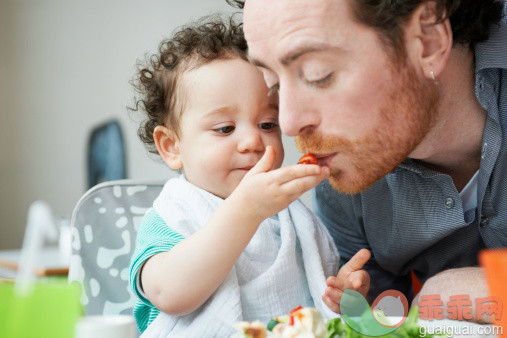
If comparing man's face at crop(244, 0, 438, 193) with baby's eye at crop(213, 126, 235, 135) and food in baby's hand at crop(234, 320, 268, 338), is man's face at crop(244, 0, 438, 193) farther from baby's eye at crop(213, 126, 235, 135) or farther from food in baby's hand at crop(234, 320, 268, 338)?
food in baby's hand at crop(234, 320, 268, 338)

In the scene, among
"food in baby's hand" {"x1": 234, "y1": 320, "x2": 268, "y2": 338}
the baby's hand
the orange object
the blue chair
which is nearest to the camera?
the orange object

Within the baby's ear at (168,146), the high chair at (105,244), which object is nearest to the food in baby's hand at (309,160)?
the baby's ear at (168,146)

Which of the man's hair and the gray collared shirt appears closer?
the man's hair

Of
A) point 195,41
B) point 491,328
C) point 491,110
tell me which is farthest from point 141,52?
point 491,328

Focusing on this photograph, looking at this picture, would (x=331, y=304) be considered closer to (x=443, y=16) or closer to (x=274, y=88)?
(x=274, y=88)

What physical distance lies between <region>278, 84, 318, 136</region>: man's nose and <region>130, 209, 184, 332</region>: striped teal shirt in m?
0.33

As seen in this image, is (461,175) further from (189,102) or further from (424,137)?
(189,102)

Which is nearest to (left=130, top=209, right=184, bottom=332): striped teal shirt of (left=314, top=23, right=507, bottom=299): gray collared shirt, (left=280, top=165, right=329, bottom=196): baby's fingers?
(left=280, top=165, right=329, bottom=196): baby's fingers

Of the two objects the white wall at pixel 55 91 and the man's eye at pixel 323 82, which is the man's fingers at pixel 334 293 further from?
the white wall at pixel 55 91

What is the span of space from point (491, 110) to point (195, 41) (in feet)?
2.42

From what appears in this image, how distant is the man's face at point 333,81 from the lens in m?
1.19

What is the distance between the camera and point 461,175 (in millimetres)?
1615

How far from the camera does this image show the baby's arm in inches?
43.3

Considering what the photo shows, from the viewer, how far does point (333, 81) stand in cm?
121
